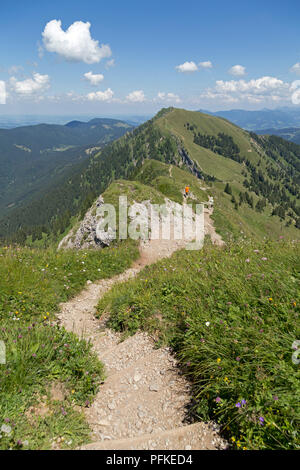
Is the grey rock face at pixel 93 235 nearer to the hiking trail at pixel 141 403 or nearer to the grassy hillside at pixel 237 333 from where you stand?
the grassy hillside at pixel 237 333

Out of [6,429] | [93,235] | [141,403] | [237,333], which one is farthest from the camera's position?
[93,235]

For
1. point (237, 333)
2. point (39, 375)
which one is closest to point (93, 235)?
point (39, 375)

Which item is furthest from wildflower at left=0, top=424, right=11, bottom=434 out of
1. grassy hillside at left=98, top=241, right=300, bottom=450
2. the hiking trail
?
grassy hillside at left=98, top=241, right=300, bottom=450

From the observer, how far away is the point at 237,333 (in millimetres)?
4078

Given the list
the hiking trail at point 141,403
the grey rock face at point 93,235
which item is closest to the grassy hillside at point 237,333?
the hiking trail at point 141,403

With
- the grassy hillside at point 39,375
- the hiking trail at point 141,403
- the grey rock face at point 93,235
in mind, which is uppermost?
the grassy hillside at point 39,375

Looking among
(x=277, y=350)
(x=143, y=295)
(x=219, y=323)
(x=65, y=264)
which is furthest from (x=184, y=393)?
(x=65, y=264)

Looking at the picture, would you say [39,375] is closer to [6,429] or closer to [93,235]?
[6,429]

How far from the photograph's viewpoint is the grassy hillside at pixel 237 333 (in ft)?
9.98

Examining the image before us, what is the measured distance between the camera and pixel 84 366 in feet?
15.3

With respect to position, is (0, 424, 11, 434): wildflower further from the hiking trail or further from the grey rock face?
the grey rock face

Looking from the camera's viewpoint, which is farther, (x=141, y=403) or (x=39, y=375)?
(x=141, y=403)

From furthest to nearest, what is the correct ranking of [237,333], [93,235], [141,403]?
[93,235] → [141,403] → [237,333]
